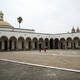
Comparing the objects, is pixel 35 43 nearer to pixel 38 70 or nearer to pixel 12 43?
pixel 12 43

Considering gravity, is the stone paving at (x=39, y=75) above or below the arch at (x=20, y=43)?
below

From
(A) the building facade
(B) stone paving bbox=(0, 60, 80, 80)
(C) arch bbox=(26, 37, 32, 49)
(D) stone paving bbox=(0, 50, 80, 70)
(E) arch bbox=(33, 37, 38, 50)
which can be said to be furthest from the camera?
(E) arch bbox=(33, 37, 38, 50)

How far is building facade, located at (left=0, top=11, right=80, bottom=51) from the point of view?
101 feet

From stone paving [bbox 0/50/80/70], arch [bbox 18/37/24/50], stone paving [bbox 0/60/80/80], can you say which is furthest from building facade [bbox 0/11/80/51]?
stone paving [bbox 0/60/80/80]

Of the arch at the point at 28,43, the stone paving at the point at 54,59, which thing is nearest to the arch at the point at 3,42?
the arch at the point at 28,43

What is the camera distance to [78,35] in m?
33.7

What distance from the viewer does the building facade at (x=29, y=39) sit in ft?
101

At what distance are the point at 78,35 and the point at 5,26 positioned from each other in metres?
23.8

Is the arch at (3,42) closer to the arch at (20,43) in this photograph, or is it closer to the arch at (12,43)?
the arch at (12,43)

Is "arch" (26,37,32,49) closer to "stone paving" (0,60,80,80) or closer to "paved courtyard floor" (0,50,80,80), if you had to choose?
"paved courtyard floor" (0,50,80,80)

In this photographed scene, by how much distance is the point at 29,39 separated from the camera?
117ft

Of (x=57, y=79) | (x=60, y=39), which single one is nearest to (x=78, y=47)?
(x=60, y=39)

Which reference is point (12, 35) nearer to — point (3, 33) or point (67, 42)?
point (3, 33)

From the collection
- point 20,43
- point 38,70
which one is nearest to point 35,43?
point 20,43
